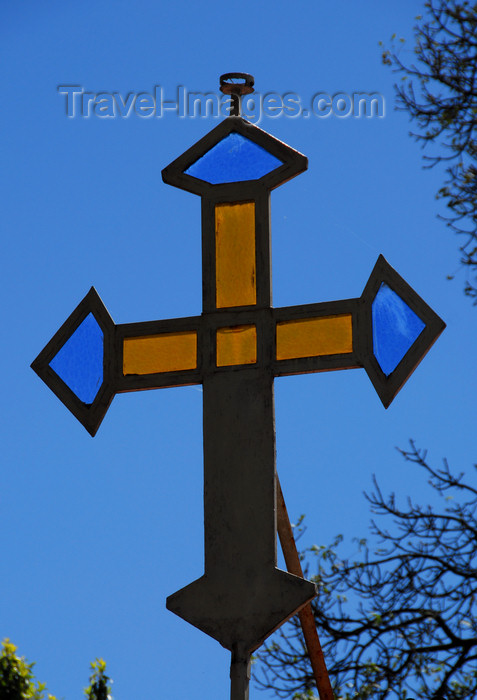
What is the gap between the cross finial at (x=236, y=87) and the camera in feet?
15.9

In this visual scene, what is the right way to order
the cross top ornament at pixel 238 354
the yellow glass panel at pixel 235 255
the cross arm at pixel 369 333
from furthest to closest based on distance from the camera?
1. the yellow glass panel at pixel 235 255
2. the cross arm at pixel 369 333
3. the cross top ornament at pixel 238 354

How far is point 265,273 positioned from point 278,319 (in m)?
0.19

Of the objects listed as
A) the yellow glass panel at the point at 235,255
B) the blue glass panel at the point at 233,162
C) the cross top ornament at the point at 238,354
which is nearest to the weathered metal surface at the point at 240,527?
the cross top ornament at the point at 238,354

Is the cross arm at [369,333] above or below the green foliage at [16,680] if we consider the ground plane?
above

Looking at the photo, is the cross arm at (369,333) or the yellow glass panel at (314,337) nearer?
the cross arm at (369,333)

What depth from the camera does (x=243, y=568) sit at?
14.0ft

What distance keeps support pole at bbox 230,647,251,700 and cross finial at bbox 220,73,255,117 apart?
80.5 inches

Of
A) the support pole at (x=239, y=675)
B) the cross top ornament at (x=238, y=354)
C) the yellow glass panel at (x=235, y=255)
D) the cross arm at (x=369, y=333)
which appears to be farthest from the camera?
the yellow glass panel at (x=235, y=255)

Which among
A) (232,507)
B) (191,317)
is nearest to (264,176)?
(191,317)

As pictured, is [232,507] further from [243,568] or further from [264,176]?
[264,176]

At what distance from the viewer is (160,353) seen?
4.76 metres

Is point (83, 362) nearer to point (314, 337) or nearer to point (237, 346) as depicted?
point (237, 346)

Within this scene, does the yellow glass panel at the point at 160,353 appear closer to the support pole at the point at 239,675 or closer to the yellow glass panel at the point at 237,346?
the yellow glass panel at the point at 237,346

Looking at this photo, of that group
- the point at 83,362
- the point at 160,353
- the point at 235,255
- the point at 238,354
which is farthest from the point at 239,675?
the point at 235,255
